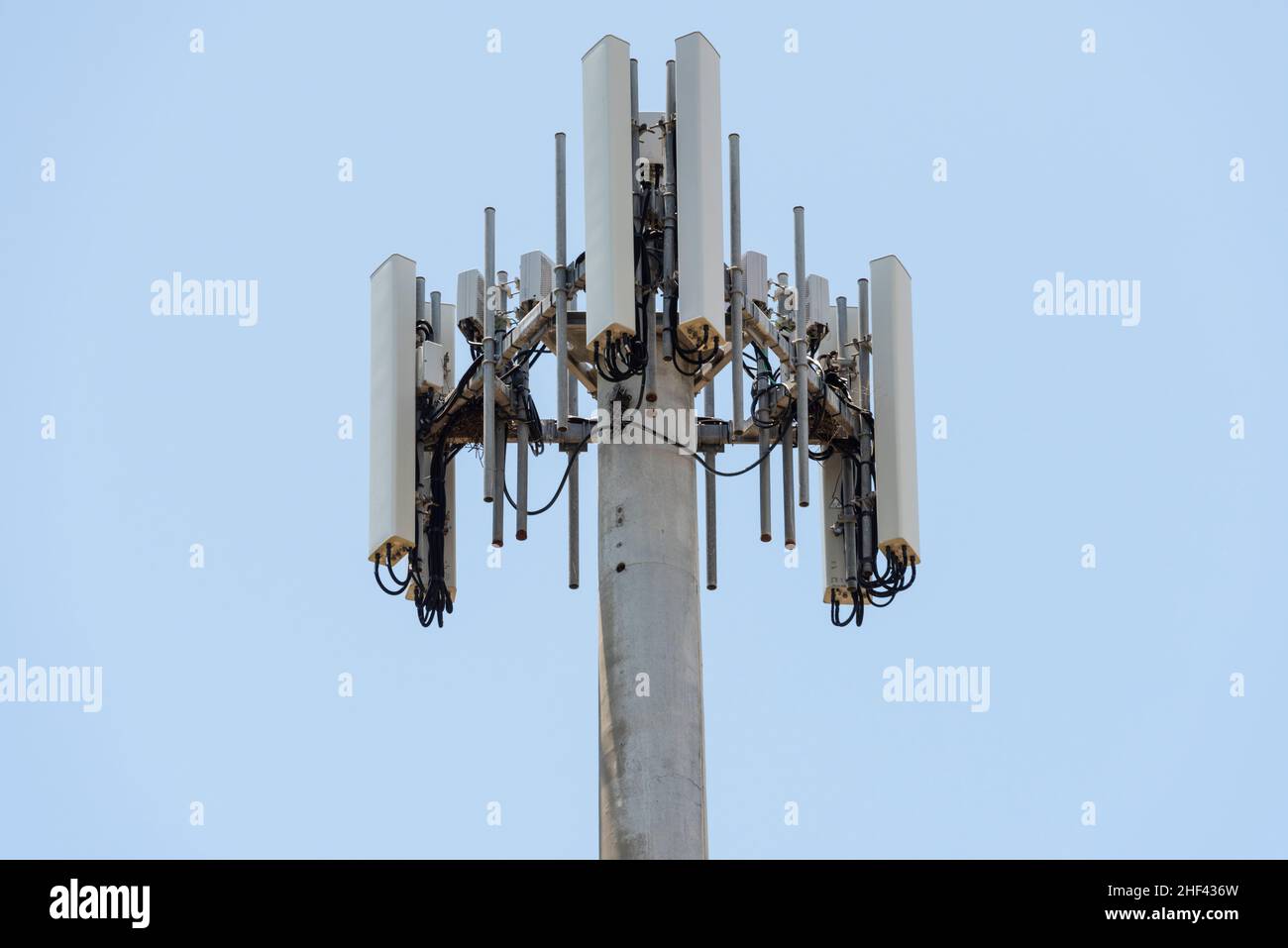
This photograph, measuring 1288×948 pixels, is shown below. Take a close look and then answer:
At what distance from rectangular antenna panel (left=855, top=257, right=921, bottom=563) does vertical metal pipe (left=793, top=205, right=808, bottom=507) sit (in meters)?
1.66

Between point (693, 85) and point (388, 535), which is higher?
point (693, 85)

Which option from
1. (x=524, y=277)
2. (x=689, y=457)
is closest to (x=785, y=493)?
(x=689, y=457)

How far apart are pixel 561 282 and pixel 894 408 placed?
211 inches

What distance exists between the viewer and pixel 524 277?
43062mm

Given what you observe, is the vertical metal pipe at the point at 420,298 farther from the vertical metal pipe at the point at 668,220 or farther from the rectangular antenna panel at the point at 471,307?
the vertical metal pipe at the point at 668,220

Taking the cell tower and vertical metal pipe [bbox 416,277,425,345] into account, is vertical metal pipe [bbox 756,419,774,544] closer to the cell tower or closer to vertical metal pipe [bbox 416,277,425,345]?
the cell tower

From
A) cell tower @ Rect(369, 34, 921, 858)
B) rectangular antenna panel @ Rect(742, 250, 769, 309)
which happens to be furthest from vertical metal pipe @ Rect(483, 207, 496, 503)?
rectangular antenna panel @ Rect(742, 250, 769, 309)

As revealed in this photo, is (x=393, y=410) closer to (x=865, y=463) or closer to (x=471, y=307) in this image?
(x=471, y=307)

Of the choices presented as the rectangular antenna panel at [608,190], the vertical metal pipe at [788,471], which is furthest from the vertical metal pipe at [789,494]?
the rectangular antenna panel at [608,190]

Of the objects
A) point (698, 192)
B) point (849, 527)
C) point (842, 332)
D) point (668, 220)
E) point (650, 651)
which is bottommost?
point (650, 651)

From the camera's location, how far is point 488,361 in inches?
1689

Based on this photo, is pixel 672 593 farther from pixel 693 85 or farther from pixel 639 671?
pixel 693 85

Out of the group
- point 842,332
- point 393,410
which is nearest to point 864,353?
point 842,332

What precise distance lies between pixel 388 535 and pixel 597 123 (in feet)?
21.3
